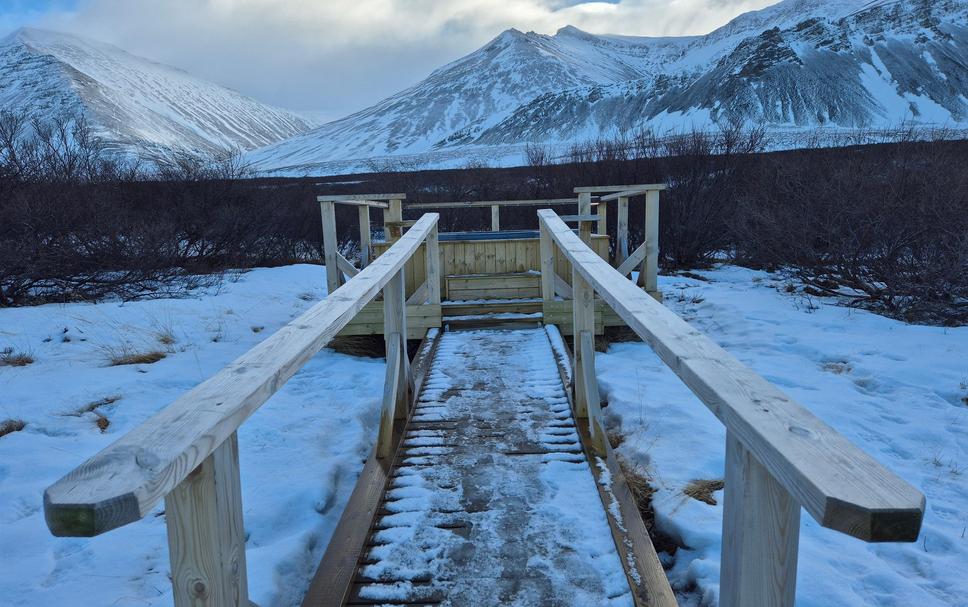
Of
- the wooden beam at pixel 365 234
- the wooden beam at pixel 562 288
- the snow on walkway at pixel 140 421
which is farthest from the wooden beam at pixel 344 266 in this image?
the wooden beam at pixel 562 288

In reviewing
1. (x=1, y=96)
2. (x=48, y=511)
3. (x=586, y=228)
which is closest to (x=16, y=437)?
(x=48, y=511)

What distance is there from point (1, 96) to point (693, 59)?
623 feet

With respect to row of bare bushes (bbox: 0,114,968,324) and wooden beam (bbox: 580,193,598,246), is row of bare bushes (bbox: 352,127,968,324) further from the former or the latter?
wooden beam (bbox: 580,193,598,246)

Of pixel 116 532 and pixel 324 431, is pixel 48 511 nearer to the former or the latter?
pixel 116 532

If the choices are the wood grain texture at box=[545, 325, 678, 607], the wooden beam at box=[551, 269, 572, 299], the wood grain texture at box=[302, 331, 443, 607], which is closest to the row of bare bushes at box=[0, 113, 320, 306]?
the wooden beam at box=[551, 269, 572, 299]

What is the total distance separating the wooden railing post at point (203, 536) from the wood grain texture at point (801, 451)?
102cm

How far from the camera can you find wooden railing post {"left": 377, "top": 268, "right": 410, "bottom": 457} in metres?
3.38

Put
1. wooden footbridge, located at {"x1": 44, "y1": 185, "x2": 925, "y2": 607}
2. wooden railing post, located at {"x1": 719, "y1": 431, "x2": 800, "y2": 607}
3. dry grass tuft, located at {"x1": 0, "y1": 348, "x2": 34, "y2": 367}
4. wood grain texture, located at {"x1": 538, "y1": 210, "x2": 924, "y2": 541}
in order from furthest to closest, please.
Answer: dry grass tuft, located at {"x1": 0, "y1": 348, "x2": 34, "y2": 367} < wooden railing post, located at {"x1": 719, "y1": 431, "x2": 800, "y2": 607} < wooden footbridge, located at {"x1": 44, "y1": 185, "x2": 925, "y2": 607} < wood grain texture, located at {"x1": 538, "y1": 210, "x2": 924, "y2": 541}

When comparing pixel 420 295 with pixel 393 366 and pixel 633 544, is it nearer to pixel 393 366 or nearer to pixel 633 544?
pixel 393 366

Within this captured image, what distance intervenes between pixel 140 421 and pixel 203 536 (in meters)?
3.69

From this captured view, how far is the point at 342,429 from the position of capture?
4.25 m

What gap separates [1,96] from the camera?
163m

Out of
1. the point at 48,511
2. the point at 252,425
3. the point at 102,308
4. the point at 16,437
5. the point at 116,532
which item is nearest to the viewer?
the point at 48,511

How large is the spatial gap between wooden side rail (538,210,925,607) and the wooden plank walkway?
1.08 m
